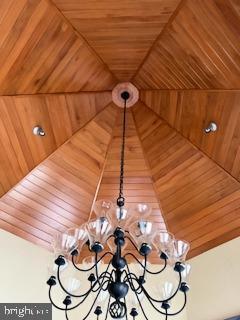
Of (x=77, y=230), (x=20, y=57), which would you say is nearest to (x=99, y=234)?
(x=77, y=230)

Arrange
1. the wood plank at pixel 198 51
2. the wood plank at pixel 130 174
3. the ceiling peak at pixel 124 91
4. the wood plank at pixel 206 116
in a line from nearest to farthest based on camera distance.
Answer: the wood plank at pixel 198 51 < the wood plank at pixel 206 116 < the ceiling peak at pixel 124 91 < the wood plank at pixel 130 174

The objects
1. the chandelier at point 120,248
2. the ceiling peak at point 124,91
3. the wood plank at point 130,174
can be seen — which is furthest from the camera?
the wood plank at point 130,174

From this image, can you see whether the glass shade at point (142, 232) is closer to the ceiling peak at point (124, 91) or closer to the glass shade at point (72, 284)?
the glass shade at point (72, 284)

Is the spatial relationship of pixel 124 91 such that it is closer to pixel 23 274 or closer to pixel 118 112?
pixel 118 112

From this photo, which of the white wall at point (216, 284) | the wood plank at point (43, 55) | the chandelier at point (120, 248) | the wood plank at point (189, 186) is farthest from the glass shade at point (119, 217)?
the white wall at point (216, 284)

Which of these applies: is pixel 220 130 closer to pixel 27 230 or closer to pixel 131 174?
pixel 131 174

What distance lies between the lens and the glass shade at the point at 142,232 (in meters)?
2.52

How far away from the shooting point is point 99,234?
251 centimetres

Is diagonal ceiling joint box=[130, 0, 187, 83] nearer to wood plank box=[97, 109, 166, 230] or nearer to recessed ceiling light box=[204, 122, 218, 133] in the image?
wood plank box=[97, 109, 166, 230]

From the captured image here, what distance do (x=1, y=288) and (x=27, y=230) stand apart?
2.15 ft

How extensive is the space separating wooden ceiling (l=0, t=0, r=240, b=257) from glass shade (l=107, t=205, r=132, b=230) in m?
1.36

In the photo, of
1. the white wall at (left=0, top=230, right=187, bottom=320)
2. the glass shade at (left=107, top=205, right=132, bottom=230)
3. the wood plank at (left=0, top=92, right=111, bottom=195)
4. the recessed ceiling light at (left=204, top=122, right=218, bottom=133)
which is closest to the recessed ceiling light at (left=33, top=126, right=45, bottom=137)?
the wood plank at (left=0, top=92, right=111, bottom=195)

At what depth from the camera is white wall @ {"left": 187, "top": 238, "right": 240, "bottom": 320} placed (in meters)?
3.81

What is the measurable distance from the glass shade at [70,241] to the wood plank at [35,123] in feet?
4.32
